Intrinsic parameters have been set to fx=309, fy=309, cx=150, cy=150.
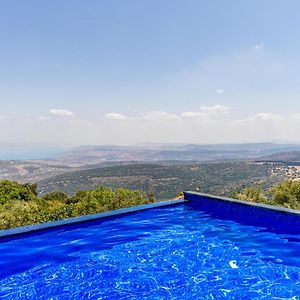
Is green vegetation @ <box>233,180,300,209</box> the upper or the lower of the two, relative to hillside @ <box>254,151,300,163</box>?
upper

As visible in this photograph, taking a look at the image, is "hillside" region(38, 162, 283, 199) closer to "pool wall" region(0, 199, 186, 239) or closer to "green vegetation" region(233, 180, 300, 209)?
"green vegetation" region(233, 180, 300, 209)

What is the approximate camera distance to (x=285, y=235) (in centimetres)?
612

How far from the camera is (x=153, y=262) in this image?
5.09 metres

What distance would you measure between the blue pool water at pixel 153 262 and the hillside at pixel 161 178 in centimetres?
4329

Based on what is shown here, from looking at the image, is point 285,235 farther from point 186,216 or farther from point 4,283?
point 4,283

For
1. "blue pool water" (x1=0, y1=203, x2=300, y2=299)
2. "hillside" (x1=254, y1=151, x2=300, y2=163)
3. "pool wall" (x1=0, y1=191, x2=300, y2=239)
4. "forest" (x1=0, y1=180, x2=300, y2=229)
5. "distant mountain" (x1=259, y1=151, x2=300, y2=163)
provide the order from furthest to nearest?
"distant mountain" (x1=259, y1=151, x2=300, y2=163), "hillside" (x1=254, y1=151, x2=300, y2=163), "forest" (x1=0, y1=180, x2=300, y2=229), "pool wall" (x1=0, y1=191, x2=300, y2=239), "blue pool water" (x1=0, y1=203, x2=300, y2=299)

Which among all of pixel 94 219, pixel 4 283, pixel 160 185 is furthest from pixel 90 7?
pixel 160 185

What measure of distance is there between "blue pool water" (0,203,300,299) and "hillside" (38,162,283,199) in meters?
43.3

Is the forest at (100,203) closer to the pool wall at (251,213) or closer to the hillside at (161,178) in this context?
the pool wall at (251,213)

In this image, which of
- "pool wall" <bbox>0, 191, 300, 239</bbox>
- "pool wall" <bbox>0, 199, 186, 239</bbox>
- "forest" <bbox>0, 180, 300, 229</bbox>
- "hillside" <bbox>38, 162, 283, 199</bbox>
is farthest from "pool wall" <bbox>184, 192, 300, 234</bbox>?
"hillside" <bbox>38, 162, 283, 199</bbox>

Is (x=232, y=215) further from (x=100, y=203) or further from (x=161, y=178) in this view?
(x=161, y=178)

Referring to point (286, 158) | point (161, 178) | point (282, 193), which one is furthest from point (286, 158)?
point (282, 193)

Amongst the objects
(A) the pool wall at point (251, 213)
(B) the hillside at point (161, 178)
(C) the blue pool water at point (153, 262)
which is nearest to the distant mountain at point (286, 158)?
(B) the hillside at point (161, 178)

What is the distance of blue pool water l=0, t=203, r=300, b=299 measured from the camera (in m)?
4.14
